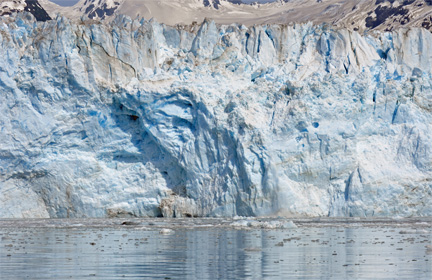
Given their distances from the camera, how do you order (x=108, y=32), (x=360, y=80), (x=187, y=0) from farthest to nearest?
(x=187, y=0), (x=108, y=32), (x=360, y=80)

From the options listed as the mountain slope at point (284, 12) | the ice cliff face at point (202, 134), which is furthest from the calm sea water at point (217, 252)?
the mountain slope at point (284, 12)

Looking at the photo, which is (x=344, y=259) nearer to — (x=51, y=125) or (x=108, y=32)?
(x=51, y=125)

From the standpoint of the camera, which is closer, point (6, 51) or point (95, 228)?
point (95, 228)

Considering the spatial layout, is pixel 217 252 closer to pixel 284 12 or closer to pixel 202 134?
pixel 202 134

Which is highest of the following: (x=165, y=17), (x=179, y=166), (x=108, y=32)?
(x=165, y=17)

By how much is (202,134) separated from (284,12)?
35.3 m

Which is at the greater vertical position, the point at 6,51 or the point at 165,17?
the point at 165,17

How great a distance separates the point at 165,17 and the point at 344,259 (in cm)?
4764

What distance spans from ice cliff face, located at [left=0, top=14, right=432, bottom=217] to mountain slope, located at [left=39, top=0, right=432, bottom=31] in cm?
2755

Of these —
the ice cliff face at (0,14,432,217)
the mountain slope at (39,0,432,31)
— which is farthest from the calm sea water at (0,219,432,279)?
the mountain slope at (39,0,432,31)

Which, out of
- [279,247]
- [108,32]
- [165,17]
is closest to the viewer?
[279,247]

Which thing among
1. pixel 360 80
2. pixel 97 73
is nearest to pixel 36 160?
pixel 97 73

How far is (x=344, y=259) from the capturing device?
12023mm

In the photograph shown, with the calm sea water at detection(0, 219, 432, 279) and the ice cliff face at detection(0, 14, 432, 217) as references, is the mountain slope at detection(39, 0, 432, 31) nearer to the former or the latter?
the ice cliff face at detection(0, 14, 432, 217)
